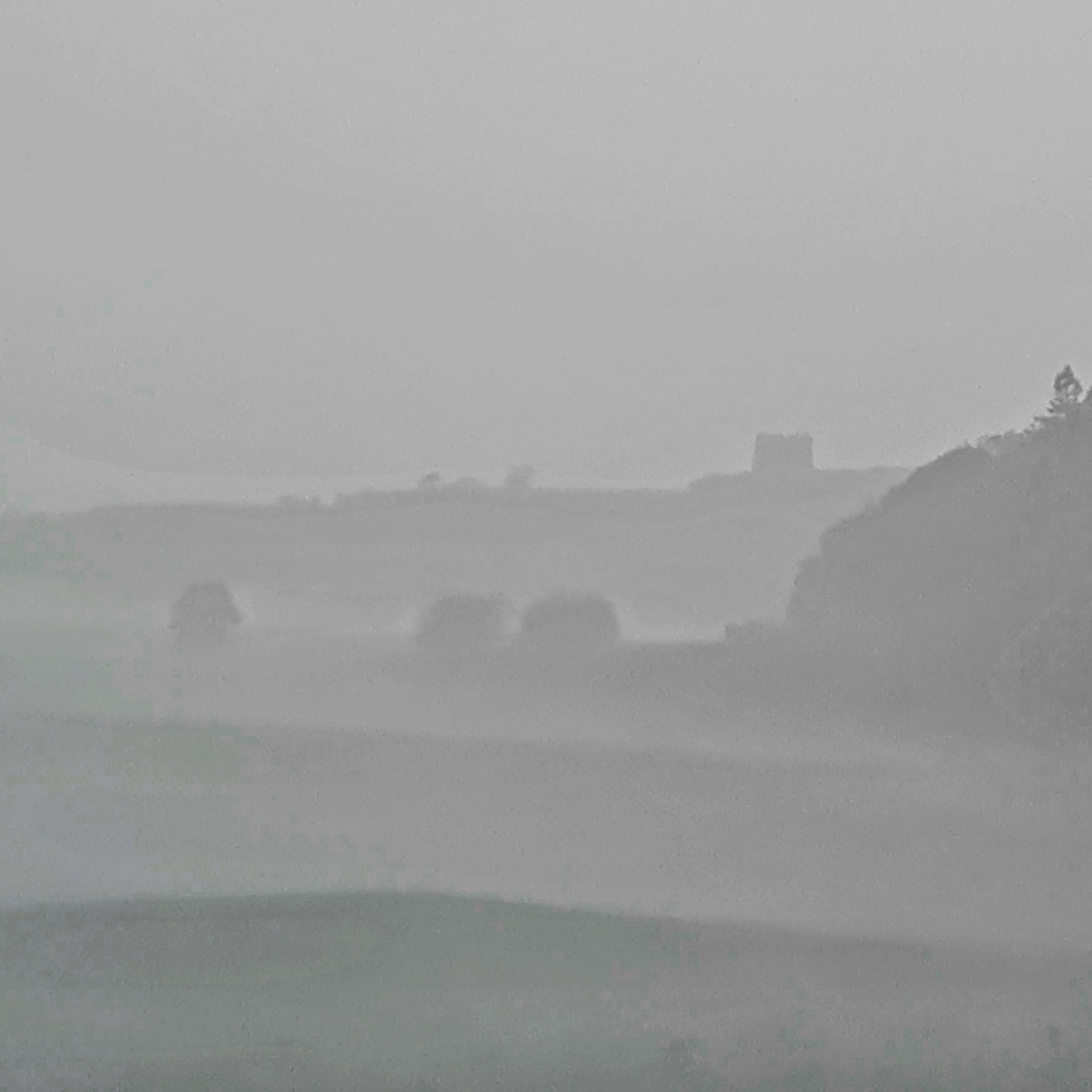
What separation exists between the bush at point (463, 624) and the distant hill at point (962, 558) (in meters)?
0.61

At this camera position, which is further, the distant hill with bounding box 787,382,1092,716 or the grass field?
the distant hill with bounding box 787,382,1092,716

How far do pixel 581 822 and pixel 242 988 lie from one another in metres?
0.74

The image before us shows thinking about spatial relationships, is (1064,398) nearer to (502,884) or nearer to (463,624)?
(463,624)

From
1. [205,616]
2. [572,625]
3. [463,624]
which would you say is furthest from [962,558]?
[205,616]

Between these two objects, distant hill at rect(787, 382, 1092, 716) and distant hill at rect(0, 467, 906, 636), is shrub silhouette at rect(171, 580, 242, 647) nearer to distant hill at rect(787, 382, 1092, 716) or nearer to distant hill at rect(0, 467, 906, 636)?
distant hill at rect(0, 467, 906, 636)

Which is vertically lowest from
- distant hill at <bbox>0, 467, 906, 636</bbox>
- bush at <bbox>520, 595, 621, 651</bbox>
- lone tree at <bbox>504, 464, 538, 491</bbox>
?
bush at <bbox>520, 595, 621, 651</bbox>

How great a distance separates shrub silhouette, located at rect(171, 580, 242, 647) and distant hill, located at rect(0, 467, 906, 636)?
33 millimetres

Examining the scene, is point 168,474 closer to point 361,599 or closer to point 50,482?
point 50,482

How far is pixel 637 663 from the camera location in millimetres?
2998

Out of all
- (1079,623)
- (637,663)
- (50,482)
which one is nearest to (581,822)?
(637,663)

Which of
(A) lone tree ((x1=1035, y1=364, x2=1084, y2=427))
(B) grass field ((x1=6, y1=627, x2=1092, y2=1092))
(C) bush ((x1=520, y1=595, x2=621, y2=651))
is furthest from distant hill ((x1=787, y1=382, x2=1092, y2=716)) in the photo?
(C) bush ((x1=520, y1=595, x2=621, y2=651))

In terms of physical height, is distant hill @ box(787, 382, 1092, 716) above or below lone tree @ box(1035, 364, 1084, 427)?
below

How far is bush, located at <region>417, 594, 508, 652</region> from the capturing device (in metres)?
3.04

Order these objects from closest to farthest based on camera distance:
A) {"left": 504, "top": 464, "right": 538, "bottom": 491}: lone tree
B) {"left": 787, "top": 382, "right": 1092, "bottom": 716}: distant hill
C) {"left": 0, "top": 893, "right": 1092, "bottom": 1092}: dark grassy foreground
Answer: {"left": 0, "top": 893, "right": 1092, "bottom": 1092}: dark grassy foreground < {"left": 787, "top": 382, "right": 1092, "bottom": 716}: distant hill < {"left": 504, "top": 464, "right": 538, "bottom": 491}: lone tree
